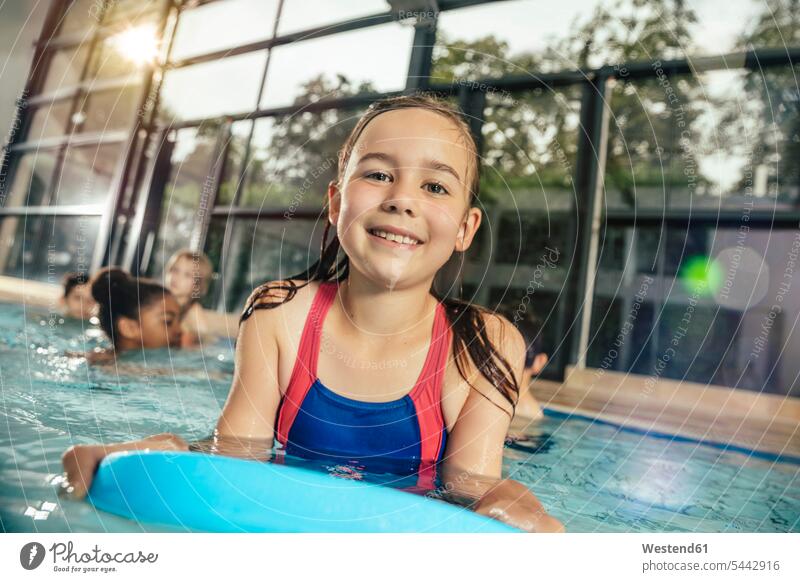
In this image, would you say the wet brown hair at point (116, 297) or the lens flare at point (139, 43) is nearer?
the lens flare at point (139, 43)

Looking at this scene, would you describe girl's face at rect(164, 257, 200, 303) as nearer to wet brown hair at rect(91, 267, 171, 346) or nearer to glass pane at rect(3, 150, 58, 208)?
wet brown hair at rect(91, 267, 171, 346)

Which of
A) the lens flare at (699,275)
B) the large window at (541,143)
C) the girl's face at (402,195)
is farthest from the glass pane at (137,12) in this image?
the lens flare at (699,275)

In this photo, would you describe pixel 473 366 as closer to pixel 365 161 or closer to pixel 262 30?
pixel 365 161

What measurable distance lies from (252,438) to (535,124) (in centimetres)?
144

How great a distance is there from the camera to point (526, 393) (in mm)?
1260

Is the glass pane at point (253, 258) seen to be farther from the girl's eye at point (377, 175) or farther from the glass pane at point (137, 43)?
the girl's eye at point (377, 175)

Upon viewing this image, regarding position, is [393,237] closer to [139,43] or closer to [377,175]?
[377,175]

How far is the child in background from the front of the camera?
165 cm

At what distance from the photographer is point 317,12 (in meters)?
1.15

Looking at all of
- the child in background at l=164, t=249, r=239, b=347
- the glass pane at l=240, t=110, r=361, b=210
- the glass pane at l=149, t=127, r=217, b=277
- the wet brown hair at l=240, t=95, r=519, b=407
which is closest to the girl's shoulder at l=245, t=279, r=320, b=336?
→ the wet brown hair at l=240, t=95, r=519, b=407

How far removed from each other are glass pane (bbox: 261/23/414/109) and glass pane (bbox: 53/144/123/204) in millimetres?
688

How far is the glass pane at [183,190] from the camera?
1.92 meters

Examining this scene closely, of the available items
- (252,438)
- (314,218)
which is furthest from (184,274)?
(252,438)

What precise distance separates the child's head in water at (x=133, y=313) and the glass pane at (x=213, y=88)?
0.45 m
